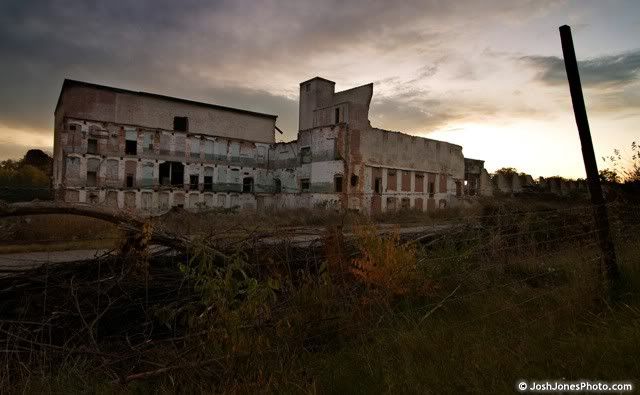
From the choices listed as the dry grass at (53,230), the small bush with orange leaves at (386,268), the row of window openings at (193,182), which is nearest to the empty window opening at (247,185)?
the row of window openings at (193,182)

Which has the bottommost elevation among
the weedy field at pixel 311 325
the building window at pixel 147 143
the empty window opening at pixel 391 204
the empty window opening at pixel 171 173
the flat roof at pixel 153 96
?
the weedy field at pixel 311 325

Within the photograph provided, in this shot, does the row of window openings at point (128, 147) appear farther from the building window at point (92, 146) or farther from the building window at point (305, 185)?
the building window at point (305, 185)

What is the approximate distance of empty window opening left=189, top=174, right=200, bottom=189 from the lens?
103 feet

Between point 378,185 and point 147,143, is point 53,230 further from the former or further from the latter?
point 378,185

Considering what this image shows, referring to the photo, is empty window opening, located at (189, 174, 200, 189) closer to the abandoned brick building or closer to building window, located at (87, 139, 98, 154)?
the abandoned brick building

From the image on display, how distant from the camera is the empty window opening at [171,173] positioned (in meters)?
30.6

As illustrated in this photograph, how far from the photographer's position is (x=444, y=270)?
6680mm

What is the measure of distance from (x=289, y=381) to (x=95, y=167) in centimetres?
2921

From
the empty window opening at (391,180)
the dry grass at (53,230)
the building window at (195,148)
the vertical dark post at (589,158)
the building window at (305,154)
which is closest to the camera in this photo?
the vertical dark post at (589,158)

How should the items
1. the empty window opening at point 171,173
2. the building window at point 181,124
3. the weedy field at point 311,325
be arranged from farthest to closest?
the building window at point 181,124
the empty window opening at point 171,173
the weedy field at point 311,325

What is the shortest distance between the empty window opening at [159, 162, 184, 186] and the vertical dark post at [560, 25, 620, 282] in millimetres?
29404

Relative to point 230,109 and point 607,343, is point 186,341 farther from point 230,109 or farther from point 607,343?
point 230,109

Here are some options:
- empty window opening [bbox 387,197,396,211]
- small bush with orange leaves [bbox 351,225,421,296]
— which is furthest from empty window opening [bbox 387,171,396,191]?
small bush with orange leaves [bbox 351,225,421,296]

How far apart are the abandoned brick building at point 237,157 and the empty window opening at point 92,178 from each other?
0.21 ft
